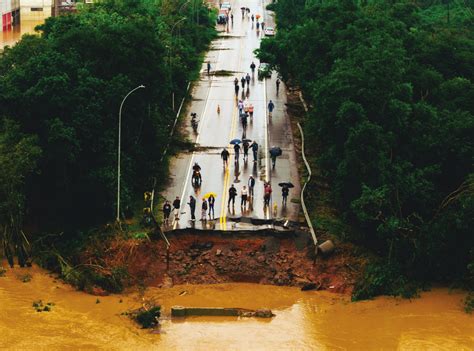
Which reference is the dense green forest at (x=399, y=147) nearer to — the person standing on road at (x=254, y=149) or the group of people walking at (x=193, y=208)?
the person standing on road at (x=254, y=149)

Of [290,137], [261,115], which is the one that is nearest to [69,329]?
[290,137]

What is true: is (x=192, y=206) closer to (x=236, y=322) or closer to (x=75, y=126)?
(x=75, y=126)

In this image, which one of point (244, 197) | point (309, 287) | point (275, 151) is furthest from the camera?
point (275, 151)

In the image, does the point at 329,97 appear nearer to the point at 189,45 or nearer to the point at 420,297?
the point at 420,297

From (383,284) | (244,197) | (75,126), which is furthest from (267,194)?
(75,126)

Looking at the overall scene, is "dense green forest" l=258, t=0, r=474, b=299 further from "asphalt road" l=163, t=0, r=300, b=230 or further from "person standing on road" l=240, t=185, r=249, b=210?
"person standing on road" l=240, t=185, r=249, b=210

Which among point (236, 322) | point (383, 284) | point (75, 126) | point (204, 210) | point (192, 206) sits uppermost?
point (75, 126)

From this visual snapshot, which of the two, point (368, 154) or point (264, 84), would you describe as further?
point (264, 84)
